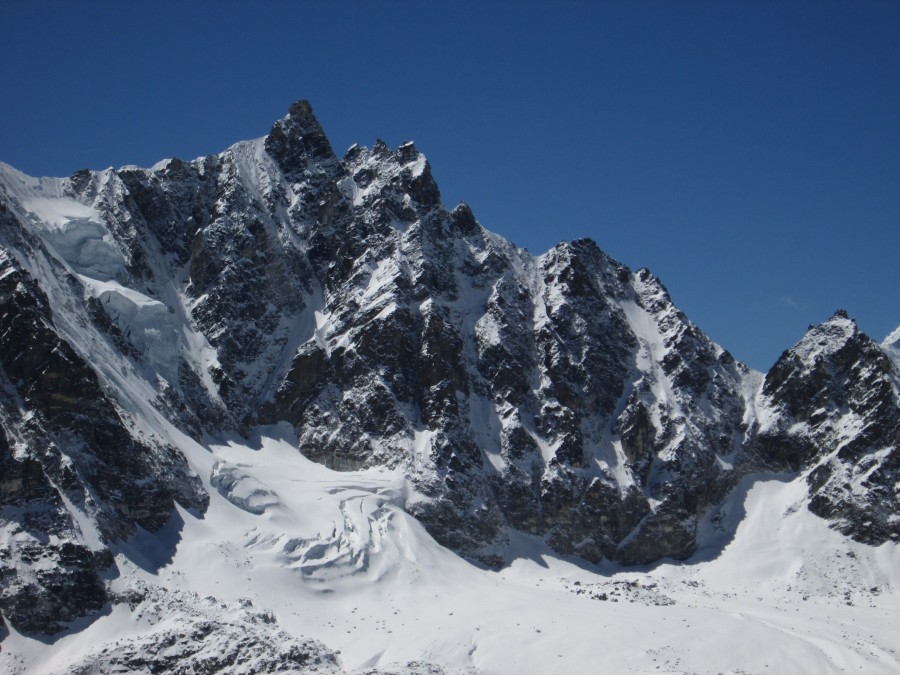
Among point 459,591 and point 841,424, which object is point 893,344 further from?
point 459,591

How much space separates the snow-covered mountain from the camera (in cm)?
6469

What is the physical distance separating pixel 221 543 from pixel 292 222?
5645 cm

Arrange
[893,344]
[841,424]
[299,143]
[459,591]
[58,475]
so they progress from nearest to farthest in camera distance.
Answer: [58,475], [459,591], [841,424], [299,143], [893,344]

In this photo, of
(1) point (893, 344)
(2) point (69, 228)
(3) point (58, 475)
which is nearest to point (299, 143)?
(2) point (69, 228)

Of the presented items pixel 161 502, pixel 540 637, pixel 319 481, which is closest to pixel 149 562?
pixel 161 502

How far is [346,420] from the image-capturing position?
98.6 m

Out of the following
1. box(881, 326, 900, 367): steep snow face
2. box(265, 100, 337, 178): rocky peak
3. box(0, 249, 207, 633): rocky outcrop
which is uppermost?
box(881, 326, 900, 367): steep snow face

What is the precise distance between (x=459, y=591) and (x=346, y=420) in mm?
27653

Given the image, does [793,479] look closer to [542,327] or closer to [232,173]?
[542,327]

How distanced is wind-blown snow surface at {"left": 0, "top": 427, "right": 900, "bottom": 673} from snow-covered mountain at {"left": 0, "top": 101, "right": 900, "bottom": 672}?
0.39 meters

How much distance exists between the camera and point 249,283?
361ft

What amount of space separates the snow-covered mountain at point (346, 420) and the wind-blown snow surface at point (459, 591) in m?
0.39

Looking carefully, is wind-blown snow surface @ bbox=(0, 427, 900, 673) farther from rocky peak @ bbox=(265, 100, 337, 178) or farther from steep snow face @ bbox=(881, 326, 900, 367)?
rocky peak @ bbox=(265, 100, 337, 178)

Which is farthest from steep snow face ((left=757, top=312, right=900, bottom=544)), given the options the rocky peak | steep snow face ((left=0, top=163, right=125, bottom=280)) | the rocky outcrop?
steep snow face ((left=0, top=163, right=125, bottom=280))
